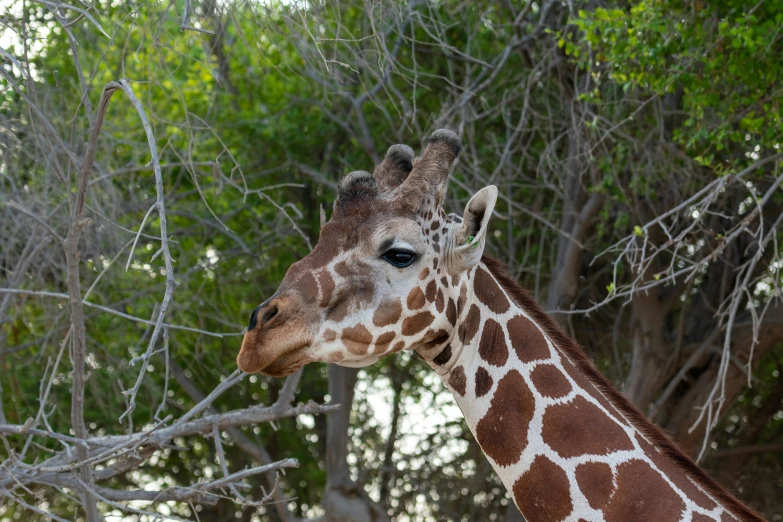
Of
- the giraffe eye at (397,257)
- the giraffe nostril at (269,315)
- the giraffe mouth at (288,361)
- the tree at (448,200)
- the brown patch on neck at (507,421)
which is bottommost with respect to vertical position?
the brown patch on neck at (507,421)

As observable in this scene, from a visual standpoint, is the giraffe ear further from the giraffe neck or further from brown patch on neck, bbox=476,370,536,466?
brown patch on neck, bbox=476,370,536,466

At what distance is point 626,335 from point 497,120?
2592mm

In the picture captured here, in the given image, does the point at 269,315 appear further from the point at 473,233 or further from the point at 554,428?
the point at 554,428

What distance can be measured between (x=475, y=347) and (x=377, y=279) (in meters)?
0.44

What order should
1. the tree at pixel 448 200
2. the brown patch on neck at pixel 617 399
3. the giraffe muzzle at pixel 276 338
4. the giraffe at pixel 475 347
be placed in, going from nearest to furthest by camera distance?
the giraffe muzzle at pixel 276 338, the giraffe at pixel 475 347, the brown patch on neck at pixel 617 399, the tree at pixel 448 200

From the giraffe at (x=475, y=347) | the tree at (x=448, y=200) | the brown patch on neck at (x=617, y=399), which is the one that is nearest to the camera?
the giraffe at (x=475, y=347)

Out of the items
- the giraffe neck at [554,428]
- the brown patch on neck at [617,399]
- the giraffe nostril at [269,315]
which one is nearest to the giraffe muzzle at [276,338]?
the giraffe nostril at [269,315]

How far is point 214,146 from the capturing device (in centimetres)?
912

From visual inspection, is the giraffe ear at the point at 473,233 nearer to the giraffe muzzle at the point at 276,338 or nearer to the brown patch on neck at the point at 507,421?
the brown patch on neck at the point at 507,421

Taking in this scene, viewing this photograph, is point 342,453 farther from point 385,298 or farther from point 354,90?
point 385,298

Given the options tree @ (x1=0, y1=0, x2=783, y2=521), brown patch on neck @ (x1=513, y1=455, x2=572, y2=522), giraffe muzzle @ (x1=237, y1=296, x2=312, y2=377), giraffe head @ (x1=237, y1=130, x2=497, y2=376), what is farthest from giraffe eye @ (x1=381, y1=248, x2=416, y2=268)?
tree @ (x1=0, y1=0, x2=783, y2=521)

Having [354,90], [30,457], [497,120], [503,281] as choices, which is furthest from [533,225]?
[503,281]

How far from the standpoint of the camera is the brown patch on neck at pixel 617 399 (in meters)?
3.31

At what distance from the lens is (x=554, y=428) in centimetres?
332
